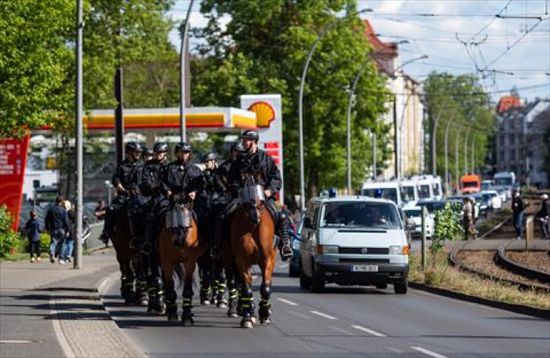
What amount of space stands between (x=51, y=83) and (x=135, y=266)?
16.6 metres

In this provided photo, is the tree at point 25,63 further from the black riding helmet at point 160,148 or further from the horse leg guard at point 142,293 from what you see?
the black riding helmet at point 160,148

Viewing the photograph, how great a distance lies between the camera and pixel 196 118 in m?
59.9

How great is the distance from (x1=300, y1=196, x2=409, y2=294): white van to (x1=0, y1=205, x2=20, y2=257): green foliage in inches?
602

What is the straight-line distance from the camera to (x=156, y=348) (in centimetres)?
1591

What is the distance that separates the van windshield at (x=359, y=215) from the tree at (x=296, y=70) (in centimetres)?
4439

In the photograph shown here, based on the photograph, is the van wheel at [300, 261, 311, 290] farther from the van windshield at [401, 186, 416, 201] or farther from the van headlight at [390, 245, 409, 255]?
the van windshield at [401, 186, 416, 201]

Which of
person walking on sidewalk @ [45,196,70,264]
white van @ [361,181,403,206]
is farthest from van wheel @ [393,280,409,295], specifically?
white van @ [361,181,403,206]

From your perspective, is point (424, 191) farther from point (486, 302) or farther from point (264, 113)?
point (486, 302)

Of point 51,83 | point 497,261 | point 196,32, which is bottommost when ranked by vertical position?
point 497,261

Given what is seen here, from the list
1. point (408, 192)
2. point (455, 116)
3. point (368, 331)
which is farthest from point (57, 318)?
point (455, 116)

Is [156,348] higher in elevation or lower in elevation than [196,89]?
lower

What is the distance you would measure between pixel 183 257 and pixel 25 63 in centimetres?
1913

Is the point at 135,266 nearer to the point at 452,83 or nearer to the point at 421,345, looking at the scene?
the point at 421,345

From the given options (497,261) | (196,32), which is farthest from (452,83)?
(497,261)
